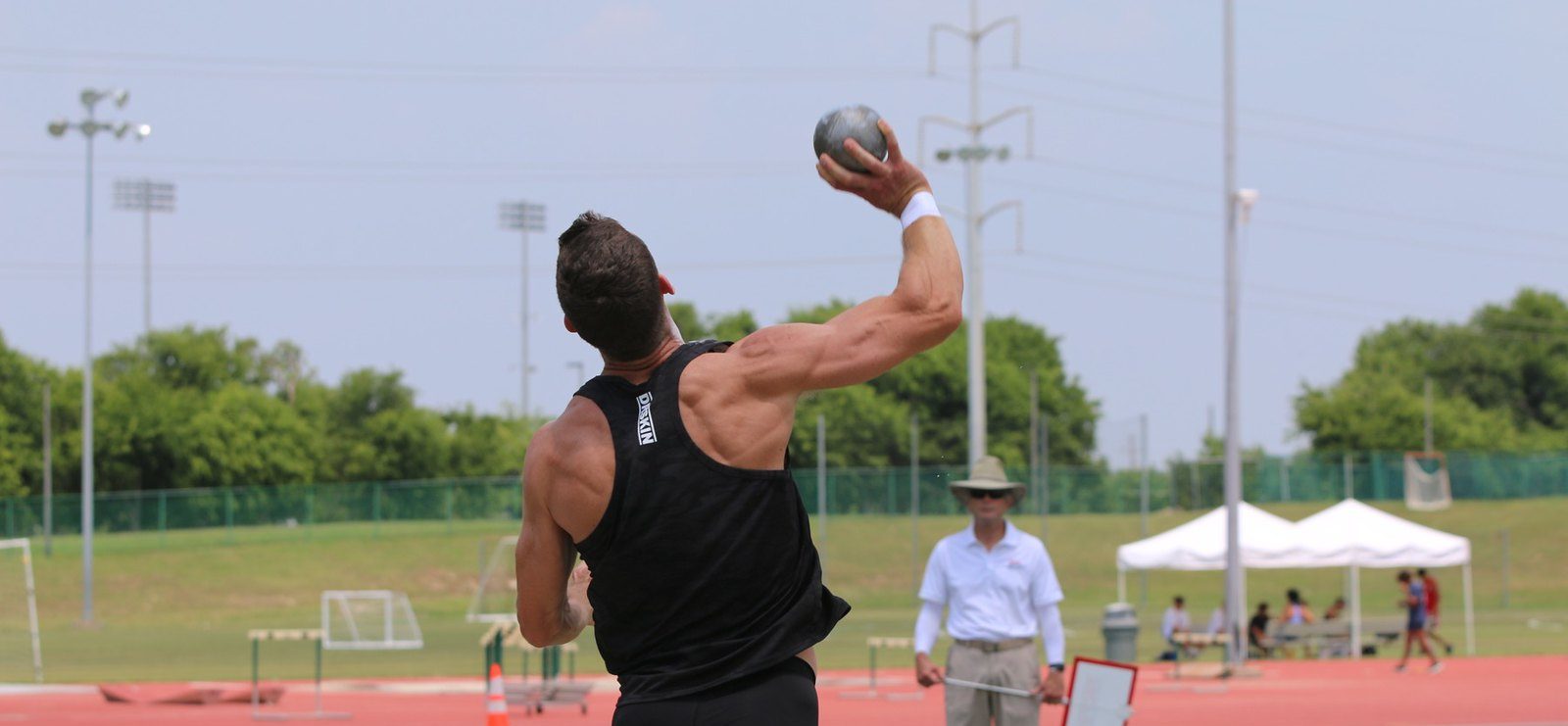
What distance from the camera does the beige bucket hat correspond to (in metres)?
9.66

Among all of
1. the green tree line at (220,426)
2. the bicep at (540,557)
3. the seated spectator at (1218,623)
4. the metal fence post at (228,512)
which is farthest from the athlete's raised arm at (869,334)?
the green tree line at (220,426)

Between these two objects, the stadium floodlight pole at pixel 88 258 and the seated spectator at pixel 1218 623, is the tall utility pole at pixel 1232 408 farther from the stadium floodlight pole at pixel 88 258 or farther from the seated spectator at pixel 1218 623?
the stadium floodlight pole at pixel 88 258

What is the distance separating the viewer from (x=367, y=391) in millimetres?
97438

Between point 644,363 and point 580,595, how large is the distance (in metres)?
0.52

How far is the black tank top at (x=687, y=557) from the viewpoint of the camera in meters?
3.52

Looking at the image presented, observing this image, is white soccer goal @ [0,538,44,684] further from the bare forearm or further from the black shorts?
the bare forearm

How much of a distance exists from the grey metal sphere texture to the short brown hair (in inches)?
15.0

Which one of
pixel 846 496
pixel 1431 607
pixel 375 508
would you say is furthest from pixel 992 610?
pixel 375 508

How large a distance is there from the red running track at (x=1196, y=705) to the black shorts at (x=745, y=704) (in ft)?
47.5

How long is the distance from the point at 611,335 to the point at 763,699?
27.9 inches

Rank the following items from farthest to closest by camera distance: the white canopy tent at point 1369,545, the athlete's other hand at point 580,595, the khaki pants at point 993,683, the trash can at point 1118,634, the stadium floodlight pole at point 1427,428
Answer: the stadium floodlight pole at point 1427,428, the white canopy tent at point 1369,545, the trash can at point 1118,634, the khaki pants at point 993,683, the athlete's other hand at point 580,595

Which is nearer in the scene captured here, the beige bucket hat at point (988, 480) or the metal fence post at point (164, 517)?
the beige bucket hat at point (988, 480)

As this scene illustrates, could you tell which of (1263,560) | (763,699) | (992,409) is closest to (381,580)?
(1263,560)

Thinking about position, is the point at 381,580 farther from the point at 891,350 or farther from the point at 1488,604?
the point at 891,350
